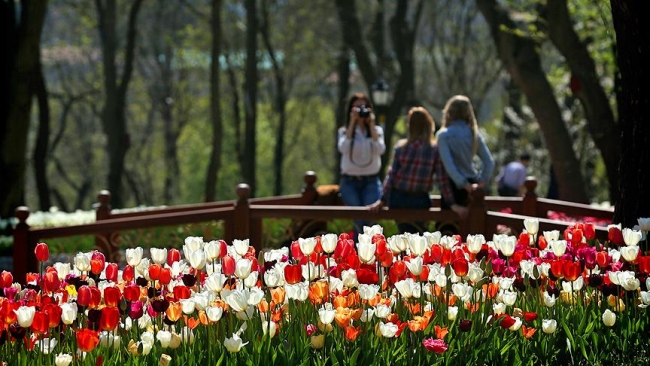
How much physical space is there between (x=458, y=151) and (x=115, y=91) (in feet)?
66.9

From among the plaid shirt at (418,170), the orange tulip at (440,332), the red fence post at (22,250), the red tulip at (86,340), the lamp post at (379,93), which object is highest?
the lamp post at (379,93)

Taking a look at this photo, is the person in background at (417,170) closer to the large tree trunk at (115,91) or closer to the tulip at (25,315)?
the tulip at (25,315)

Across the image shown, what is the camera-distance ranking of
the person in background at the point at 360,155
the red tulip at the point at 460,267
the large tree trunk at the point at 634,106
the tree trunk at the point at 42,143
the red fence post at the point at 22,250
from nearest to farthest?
the red tulip at the point at 460,267 → the large tree trunk at the point at 634,106 → the red fence post at the point at 22,250 → the person in background at the point at 360,155 → the tree trunk at the point at 42,143

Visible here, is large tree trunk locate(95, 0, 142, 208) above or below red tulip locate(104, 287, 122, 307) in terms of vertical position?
above

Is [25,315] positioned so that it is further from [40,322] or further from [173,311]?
[173,311]

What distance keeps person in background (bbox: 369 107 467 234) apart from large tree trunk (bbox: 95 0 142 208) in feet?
60.4

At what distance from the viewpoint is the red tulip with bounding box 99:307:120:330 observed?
4.46m

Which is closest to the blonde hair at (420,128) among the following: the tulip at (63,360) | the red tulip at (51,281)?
the red tulip at (51,281)

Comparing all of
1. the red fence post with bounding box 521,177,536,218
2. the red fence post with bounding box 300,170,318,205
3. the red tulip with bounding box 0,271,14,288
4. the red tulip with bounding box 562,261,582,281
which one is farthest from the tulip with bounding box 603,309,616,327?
the red fence post with bounding box 300,170,318,205

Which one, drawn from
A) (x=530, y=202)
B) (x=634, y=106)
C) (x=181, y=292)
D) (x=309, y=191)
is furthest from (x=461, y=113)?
(x=181, y=292)

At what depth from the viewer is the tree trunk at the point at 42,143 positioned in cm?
Answer: 2442

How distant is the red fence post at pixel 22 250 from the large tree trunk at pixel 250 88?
17642mm

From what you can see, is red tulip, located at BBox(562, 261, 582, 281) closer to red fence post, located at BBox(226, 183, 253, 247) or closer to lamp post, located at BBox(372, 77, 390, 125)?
red fence post, located at BBox(226, 183, 253, 247)

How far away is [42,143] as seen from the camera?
25.9 metres
